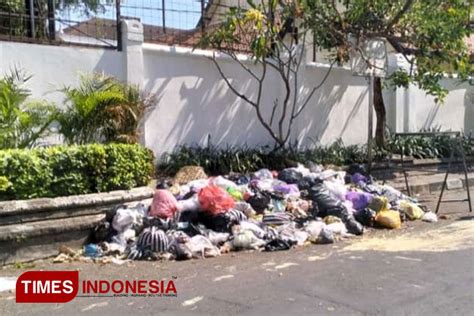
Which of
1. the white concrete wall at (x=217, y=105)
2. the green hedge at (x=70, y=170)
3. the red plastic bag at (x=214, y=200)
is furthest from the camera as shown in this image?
the white concrete wall at (x=217, y=105)

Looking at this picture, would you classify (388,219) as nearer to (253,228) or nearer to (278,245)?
(278,245)

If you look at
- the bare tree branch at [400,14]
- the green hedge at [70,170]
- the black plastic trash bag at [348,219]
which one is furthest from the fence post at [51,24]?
the bare tree branch at [400,14]

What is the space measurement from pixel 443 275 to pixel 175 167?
578cm

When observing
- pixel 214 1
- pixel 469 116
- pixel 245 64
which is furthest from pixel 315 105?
pixel 469 116

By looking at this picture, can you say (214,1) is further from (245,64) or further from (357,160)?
(357,160)

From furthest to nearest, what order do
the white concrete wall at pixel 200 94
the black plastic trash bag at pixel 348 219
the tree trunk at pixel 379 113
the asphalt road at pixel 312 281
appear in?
the tree trunk at pixel 379 113
the white concrete wall at pixel 200 94
the black plastic trash bag at pixel 348 219
the asphalt road at pixel 312 281

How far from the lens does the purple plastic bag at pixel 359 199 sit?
28.2 ft

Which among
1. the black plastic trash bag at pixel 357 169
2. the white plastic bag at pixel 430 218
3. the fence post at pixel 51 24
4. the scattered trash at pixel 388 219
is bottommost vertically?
the white plastic bag at pixel 430 218

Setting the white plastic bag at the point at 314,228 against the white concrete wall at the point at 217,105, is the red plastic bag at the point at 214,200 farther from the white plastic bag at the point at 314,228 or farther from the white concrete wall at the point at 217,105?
the white concrete wall at the point at 217,105

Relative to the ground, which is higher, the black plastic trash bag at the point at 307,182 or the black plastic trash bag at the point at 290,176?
the black plastic trash bag at the point at 290,176

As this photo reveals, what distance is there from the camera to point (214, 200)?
23.8 ft

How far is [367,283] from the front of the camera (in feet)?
17.6

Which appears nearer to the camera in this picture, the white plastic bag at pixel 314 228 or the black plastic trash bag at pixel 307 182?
the white plastic bag at pixel 314 228

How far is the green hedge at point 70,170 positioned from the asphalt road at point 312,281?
0.97 meters
